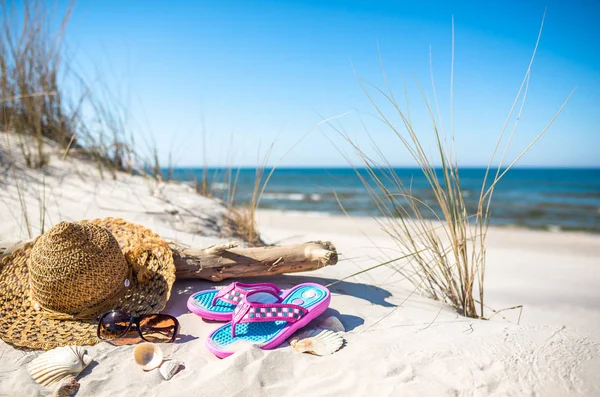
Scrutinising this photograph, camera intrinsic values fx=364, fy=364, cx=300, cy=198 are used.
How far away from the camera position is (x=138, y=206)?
341cm

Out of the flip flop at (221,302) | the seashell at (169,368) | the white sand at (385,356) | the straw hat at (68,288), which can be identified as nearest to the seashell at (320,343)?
the white sand at (385,356)

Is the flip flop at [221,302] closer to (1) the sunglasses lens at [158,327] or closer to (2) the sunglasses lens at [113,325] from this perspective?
(1) the sunglasses lens at [158,327]

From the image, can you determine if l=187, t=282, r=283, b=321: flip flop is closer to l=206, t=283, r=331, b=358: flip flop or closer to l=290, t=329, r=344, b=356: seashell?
l=206, t=283, r=331, b=358: flip flop

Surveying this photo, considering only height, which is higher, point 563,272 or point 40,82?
point 40,82

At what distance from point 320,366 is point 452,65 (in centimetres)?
147

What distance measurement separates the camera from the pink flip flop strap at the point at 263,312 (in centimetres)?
153

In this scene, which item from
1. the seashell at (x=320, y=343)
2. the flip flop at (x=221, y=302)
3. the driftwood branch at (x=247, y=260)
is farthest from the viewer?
the driftwood branch at (x=247, y=260)

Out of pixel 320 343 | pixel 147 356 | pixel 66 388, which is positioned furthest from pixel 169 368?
pixel 320 343

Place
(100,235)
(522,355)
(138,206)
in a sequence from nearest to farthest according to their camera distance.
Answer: (522,355) → (100,235) → (138,206)

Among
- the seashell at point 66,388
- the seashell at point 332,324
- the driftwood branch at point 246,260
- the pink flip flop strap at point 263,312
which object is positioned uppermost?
the driftwood branch at point 246,260

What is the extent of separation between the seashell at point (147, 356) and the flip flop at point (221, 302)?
12.9 inches

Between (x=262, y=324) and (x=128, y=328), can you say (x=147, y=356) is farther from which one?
(x=262, y=324)

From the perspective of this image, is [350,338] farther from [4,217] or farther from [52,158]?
[52,158]

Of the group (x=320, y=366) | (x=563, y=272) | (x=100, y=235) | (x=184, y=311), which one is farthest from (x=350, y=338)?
(x=563, y=272)
